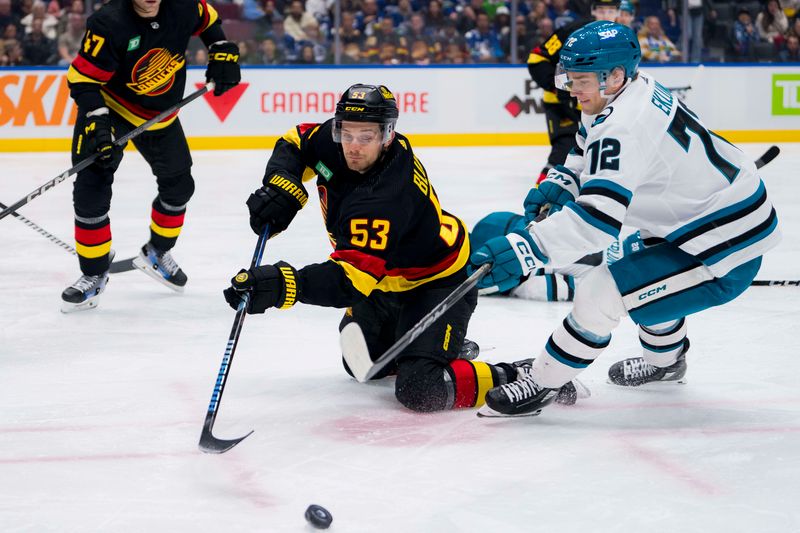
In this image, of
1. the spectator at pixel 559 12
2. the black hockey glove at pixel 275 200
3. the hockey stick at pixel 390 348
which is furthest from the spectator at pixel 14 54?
the hockey stick at pixel 390 348

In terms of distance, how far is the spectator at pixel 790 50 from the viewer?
9.30m

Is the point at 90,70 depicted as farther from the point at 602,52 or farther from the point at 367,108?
the point at 602,52

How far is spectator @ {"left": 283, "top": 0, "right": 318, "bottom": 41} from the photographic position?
886 cm

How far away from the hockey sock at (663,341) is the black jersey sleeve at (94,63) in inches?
79.6

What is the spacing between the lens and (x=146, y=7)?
3842 millimetres

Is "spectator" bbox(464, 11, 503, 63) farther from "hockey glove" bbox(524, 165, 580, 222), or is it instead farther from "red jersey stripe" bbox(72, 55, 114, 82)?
"hockey glove" bbox(524, 165, 580, 222)

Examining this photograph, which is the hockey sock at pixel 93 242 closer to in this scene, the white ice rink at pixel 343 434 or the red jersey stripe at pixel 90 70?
the white ice rink at pixel 343 434

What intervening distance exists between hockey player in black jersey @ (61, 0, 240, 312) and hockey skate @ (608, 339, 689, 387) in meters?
1.85

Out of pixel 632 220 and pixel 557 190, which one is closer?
pixel 632 220

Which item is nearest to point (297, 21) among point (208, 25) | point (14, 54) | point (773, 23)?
point (14, 54)

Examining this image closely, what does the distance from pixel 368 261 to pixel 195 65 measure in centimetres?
635

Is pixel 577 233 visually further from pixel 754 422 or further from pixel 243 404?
pixel 243 404

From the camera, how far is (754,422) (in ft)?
8.89

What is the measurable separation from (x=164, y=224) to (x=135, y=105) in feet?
1.49
